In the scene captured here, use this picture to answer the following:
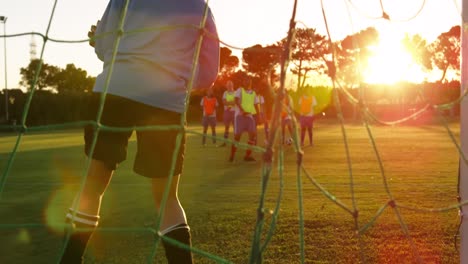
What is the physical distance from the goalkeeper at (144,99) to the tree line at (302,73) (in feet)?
0.70

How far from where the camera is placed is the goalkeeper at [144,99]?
2.73 meters

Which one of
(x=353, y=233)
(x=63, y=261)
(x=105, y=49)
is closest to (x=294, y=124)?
(x=105, y=49)

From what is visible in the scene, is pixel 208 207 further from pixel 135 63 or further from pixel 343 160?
pixel 343 160

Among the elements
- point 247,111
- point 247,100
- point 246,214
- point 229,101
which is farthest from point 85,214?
point 229,101

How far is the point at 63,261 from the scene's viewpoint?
8.92 ft

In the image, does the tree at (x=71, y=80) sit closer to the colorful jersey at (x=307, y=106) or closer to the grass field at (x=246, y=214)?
the colorful jersey at (x=307, y=106)

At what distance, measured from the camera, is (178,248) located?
9.29 feet

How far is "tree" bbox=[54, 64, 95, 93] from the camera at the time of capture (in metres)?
79.1

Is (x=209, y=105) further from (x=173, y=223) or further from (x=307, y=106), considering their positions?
(x=173, y=223)

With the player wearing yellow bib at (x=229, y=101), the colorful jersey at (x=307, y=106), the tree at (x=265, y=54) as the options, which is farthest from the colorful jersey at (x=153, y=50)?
the colorful jersey at (x=307, y=106)

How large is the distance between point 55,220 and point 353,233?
7.33 feet

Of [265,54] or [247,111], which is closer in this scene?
[265,54]

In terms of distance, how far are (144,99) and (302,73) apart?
224 inches

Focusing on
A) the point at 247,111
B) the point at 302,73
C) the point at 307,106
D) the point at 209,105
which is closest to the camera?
the point at 302,73
